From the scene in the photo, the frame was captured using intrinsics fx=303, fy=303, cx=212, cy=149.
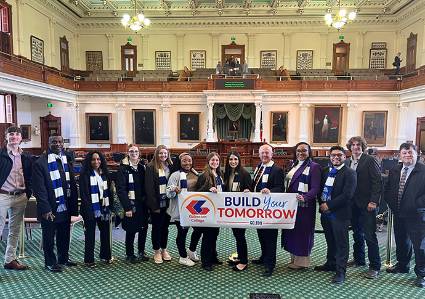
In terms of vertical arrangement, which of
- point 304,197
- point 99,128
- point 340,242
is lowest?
point 340,242

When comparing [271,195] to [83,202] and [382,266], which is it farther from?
[83,202]

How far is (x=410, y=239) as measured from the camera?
13.5 ft

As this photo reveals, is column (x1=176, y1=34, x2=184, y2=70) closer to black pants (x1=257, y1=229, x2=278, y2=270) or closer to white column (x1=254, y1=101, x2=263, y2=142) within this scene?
white column (x1=254, y1=101, x2=263, y2=142)

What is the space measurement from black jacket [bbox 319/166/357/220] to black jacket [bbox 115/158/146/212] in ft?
8.66

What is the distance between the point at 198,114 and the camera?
711 inches

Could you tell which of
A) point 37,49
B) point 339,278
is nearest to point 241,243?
point 339,278

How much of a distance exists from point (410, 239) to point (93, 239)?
4.45 meters

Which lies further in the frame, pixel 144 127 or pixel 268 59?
pixel 268 59

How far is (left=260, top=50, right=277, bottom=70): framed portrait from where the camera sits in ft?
67.9

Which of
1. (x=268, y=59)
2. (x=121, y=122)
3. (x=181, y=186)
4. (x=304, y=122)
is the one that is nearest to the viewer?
(x=181, y=186)

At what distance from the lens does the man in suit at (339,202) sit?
3.97 meters

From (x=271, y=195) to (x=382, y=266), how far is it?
6.84 feet

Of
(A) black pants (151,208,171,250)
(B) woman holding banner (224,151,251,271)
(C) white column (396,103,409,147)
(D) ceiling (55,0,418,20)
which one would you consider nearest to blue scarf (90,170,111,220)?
(A) black pants (151,208,171,250)

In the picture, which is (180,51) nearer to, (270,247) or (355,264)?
(270,247)
